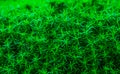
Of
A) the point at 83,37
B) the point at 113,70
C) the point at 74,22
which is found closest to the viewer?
the point at 113,70

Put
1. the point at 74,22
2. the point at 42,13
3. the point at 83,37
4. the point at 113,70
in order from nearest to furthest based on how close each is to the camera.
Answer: the point at 113,70
the point at 83,37
the point at 74,22
the point at 42,13

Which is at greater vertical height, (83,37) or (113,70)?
(83,37)

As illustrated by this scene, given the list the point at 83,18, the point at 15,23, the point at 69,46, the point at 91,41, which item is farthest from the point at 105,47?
the point at 15,23

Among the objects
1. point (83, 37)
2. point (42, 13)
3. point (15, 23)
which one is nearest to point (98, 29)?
point (83, 37)

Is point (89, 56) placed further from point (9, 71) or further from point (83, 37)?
point (9, 71)

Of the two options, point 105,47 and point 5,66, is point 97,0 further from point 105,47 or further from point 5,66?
point 5,66

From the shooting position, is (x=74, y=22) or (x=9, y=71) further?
(x=74, y=22)

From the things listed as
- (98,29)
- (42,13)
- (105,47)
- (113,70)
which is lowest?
(113,70)
